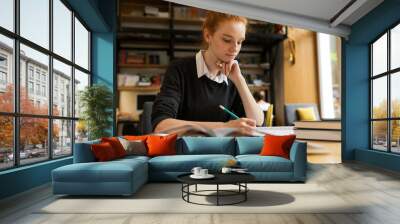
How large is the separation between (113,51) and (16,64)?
2958 mm

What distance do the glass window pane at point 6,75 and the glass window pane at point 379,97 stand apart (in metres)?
5.92

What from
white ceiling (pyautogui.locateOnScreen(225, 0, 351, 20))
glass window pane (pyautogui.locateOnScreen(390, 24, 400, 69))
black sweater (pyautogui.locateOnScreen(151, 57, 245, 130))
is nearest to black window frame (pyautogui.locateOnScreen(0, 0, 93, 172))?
black sweater (pyautogui.locateOnScreen(151, 57, 245, 130))

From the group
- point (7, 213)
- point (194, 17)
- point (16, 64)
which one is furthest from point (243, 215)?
point (194, 17)

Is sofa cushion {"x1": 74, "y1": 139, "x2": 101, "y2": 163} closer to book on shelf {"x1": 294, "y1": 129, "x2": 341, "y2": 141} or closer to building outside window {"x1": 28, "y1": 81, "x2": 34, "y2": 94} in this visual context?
building outside window {"x1": 28, "y1": 81, "x2": 34, "y2": 94}

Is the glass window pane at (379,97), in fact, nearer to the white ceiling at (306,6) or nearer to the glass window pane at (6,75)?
the white ceiling at (306,6)

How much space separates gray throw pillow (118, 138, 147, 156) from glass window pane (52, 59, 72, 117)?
112cm

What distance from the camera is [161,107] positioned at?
5641 millimetres

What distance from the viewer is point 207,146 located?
17.7 feet

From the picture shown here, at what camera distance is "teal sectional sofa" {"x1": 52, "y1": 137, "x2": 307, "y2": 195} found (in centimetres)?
388

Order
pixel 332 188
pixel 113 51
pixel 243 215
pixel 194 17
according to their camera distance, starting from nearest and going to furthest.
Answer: pixel 243 215
pixel 332 188
pixel 113 51
pixel 194 17

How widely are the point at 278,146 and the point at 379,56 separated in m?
3.32

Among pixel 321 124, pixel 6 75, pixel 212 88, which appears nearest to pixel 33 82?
pixel 6 75

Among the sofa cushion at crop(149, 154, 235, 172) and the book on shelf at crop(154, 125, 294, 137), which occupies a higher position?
the book on shelf at crop(154, 125, 294, 137)

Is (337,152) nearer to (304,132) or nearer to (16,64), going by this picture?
(304,132)
